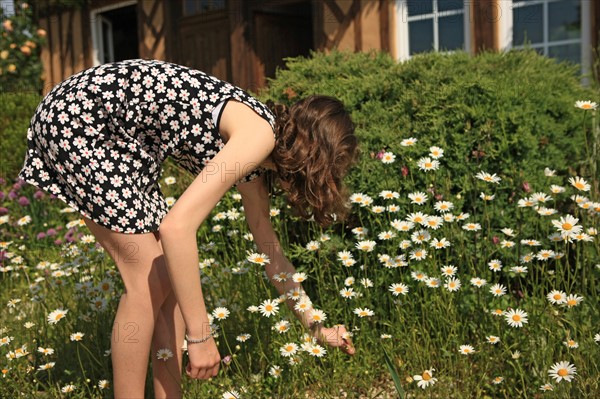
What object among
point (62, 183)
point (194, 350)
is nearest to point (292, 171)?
point (194, 350)

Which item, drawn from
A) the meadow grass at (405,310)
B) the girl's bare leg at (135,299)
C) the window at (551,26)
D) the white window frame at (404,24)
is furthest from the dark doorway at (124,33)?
the girl's bare leg at (135,299)

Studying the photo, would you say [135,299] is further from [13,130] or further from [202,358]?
[13,130]

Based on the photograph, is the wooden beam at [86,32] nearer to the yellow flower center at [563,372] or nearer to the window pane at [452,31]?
the window pane at [452,31]

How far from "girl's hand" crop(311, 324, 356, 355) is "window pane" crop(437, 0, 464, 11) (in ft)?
18.3

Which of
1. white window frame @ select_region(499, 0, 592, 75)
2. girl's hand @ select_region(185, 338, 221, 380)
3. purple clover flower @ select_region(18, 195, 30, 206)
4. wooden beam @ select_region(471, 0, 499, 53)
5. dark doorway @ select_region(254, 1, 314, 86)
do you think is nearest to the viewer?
girl's hand @ select_region(185, 338, 221, 380)

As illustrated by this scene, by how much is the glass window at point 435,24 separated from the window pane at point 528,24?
57 cm

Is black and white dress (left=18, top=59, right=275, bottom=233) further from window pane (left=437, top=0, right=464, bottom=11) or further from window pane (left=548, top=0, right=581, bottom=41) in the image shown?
window pane (left=437, top=0, right=464, bottom=11)

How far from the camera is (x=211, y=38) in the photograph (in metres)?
9.86

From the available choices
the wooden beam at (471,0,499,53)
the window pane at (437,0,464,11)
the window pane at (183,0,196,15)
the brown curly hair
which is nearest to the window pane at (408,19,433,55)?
the window pane at (437,0,464,11)

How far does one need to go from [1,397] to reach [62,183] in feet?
3.48

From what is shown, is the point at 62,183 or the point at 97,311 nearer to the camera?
the point at 62,183

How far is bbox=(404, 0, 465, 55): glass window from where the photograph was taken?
7102mm

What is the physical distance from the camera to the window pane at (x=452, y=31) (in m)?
7.08

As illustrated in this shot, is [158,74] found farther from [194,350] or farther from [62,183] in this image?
[194,350]
